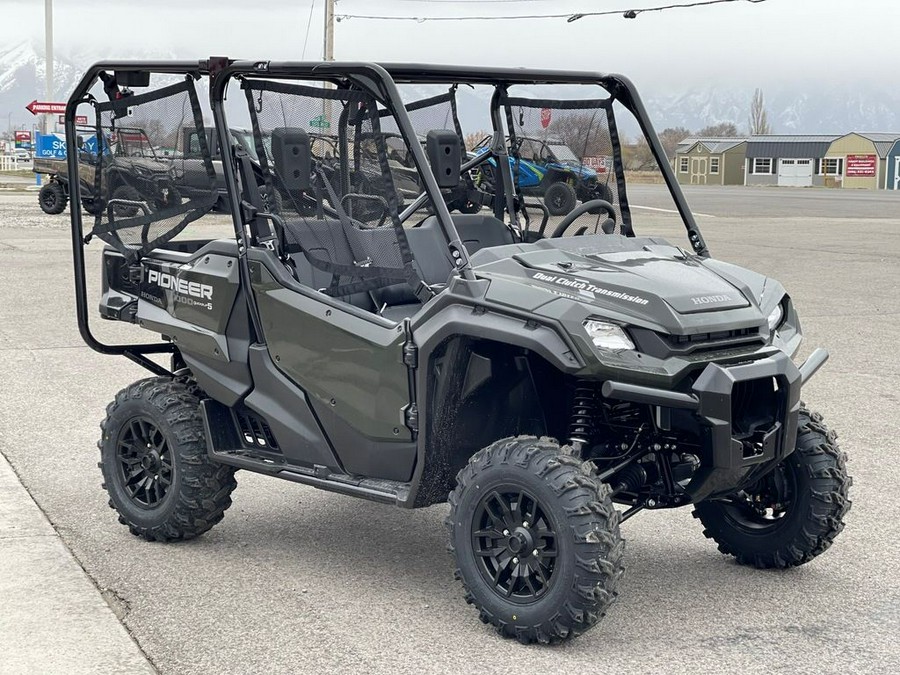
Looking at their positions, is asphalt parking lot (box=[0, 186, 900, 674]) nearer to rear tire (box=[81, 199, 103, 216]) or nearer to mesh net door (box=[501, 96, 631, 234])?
rear tire (box=[81, 199, 103, 216])

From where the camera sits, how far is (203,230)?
7055 mm

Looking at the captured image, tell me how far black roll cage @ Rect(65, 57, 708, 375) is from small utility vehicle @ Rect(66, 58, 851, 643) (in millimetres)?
12

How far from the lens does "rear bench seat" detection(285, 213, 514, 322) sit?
516 cm

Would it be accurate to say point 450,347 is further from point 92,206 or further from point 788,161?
point 788,161

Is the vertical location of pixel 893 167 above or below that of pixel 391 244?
below

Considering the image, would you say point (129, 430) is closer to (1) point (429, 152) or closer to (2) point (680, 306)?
(1) point (429, 152)

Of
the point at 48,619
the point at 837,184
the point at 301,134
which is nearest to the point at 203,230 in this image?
the point at 301,134

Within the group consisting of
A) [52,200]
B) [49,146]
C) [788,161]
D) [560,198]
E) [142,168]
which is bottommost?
[788,161]

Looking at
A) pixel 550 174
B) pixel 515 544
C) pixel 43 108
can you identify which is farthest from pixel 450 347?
pixel 43 108

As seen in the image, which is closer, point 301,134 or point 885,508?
point 301,134

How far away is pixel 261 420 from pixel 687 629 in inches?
76.1

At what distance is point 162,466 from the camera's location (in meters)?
5.68

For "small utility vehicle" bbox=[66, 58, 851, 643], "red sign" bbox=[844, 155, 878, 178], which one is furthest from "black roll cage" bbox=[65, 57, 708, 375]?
"red sign" bbox=[844, 155, 878, 178]

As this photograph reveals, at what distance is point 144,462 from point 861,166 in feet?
308
